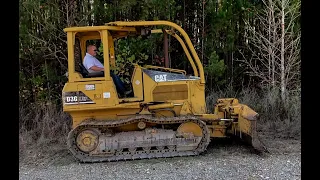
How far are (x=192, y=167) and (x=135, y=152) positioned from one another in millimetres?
1194

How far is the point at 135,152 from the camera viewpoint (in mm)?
7293

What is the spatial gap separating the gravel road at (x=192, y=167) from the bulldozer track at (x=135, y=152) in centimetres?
11

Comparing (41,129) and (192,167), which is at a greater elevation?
(41,129)

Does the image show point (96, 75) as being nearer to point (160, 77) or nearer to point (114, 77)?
point (114, 77)

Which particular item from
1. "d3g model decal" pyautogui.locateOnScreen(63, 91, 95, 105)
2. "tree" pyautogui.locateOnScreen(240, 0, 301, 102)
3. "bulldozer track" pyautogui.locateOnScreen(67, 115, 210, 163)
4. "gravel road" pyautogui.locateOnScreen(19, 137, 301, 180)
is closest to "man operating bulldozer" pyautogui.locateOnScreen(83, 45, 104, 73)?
"d3g model decal" pyautogui.locateOnScreen(63, 91, 95, 105)

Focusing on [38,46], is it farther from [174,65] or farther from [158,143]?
[158,143]

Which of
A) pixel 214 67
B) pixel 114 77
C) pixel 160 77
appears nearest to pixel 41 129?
pixel 114 77

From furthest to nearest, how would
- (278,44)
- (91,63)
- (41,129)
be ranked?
(278,44) < (41,129) < (91,63)

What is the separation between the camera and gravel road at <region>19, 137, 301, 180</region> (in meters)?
6.14

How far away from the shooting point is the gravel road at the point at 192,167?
20.1 ft

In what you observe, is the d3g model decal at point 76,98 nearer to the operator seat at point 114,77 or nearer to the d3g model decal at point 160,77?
the operator seat at point 114,77

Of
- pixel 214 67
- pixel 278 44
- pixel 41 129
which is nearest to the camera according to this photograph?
pixel 41 129

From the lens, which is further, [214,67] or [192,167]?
[214,67]

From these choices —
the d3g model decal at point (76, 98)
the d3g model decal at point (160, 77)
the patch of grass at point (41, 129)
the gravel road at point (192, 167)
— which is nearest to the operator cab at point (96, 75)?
the d3g model decal at point (76, 98)
